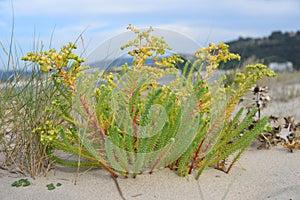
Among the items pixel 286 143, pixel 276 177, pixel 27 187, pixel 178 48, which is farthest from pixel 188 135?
pixel 286 143

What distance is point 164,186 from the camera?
2418 millimetres

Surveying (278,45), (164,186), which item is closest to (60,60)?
(164,186)

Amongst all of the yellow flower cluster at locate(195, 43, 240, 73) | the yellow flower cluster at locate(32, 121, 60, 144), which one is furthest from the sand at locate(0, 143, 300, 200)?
the yellow flower cluster at locate(195, 43, 240, 73)

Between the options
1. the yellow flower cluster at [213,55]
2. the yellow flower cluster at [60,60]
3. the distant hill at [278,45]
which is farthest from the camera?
the distant hill at [278,45]

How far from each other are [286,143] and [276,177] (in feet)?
1.93

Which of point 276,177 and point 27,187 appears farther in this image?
point 276,177

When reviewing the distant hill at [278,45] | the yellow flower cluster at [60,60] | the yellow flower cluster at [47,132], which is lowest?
the distant hill at [278,45]

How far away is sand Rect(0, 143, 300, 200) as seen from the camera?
7.66ft

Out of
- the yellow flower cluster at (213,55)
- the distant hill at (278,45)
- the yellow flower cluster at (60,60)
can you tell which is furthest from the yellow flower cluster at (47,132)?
the distant hill at (278,45)

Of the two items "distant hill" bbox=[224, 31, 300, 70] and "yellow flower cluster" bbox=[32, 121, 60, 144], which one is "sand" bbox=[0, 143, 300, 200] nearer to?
"yellow flower cluster" bbox=[32, 121, 60, 144]

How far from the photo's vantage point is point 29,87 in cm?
280

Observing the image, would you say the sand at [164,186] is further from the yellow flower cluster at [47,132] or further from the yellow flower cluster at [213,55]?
the yellow flower cluster at [213,55]

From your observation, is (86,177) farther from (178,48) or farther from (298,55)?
(298,55)

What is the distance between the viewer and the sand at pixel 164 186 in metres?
2.33
